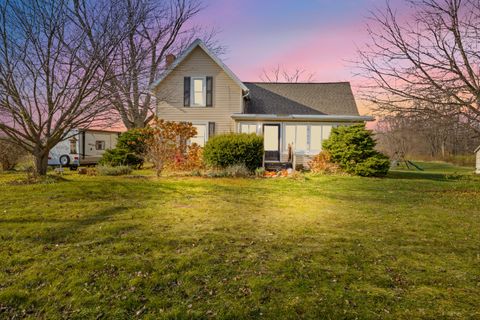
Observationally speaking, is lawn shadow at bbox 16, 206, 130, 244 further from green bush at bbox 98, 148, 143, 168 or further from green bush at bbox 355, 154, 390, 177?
green bush at bbox 355, 154, 390, 177

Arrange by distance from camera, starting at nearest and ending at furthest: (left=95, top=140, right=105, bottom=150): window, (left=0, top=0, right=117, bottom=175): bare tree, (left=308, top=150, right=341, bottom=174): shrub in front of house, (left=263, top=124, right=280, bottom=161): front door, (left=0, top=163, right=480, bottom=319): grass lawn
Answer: (left=0, top=163, right=480, bottom=319): grass lawn < (left=0, top=0, right=117, bottom=175): bare tree < (left=308, top=150, right=341, bottom=174): shrub in front of house < (left=263, top=124, right=280, bottom=161): front door < (left=95, top=140, right=105, bottom=150): window

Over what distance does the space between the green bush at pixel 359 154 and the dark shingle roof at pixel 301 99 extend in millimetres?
4632

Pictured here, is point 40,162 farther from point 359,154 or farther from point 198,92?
point 359,154

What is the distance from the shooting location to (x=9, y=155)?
1392cm

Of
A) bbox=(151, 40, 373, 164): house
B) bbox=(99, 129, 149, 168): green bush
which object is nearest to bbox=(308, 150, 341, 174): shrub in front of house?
bbox=(151, 40, 373, 164): house

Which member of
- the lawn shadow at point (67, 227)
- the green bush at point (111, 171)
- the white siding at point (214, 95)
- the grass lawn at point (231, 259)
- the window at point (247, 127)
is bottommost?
the grass lawn at point (231, 259)

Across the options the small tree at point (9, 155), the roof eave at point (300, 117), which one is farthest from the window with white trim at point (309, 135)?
the small tree at point (9, 155)

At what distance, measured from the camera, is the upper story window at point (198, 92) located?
57.9 ft

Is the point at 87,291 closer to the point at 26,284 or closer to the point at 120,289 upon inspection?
the point at 120,289

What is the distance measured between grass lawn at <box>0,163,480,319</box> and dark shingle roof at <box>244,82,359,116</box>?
11.9m

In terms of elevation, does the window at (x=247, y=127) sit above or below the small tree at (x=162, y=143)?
above

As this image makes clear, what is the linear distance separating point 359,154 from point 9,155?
52.0 feet

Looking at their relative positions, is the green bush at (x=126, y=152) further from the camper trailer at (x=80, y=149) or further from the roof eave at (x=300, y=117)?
the roof eave at (x=300, y=117)

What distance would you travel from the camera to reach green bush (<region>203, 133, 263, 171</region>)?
13.1m
